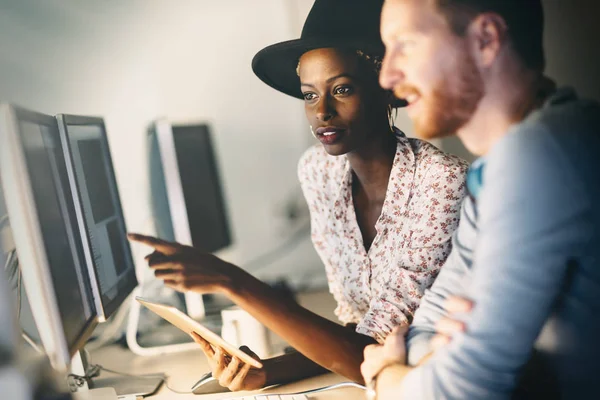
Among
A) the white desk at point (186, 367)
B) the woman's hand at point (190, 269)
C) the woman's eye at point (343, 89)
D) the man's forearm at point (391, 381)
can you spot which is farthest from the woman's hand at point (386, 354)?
the woman's eye at point (343, 89)

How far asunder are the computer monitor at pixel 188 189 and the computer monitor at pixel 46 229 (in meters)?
0.16

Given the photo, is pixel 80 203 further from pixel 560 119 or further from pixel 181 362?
pixel 560 119

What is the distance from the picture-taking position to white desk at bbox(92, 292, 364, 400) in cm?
90

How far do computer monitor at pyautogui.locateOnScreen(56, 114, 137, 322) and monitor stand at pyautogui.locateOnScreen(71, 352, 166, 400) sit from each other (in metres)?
0.14

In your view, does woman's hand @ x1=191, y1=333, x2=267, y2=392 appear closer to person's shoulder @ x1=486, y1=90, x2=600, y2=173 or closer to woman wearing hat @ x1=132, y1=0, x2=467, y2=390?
woman wearing hat @ x1=132, y1=0, x2=467, y2=390

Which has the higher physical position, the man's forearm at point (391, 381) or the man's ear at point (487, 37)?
the man's ear at point (487, 37)

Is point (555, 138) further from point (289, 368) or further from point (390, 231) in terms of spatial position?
point (289, 368)

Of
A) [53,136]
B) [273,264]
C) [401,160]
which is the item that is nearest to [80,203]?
[53,136]

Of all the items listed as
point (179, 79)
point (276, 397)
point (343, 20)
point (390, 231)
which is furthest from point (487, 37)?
point (276, 397)

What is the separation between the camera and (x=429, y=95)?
668 millimetres

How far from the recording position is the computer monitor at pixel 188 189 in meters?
0.95

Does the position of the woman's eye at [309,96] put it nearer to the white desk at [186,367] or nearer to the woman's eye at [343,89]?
the woman's eye at [343,89]

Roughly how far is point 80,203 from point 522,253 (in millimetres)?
657

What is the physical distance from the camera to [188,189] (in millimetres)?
999
